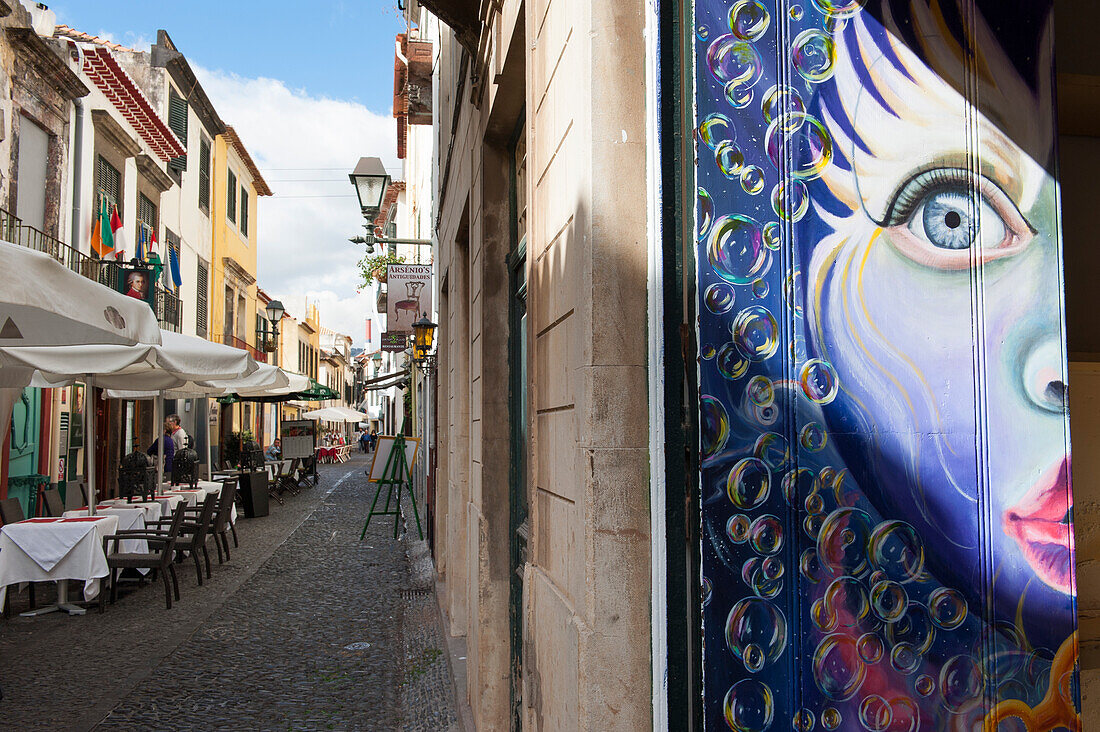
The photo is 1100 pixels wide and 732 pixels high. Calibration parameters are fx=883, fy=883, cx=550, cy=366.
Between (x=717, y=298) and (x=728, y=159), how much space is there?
334 mm

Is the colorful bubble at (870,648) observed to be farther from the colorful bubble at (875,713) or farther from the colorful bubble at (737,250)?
the colorful bubble at (737,250)

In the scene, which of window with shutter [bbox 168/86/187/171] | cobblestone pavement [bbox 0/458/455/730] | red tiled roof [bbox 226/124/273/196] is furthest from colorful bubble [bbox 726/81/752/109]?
red tiled roof [bbox 226/124/273/196]

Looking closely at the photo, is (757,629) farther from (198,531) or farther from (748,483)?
(198,531)

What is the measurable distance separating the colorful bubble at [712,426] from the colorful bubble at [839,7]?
1012mm

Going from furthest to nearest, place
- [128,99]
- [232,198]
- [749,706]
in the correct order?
[232,198] → [128,99] → [749,706]

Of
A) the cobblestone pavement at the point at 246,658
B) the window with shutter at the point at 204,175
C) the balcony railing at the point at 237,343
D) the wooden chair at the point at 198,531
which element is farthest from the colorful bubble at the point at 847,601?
the window with shutter at the point at 204,175

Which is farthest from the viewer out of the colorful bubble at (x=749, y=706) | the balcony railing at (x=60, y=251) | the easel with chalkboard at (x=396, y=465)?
the easel with chalkboard at (x=396, y=465)

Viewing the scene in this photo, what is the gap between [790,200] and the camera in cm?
214

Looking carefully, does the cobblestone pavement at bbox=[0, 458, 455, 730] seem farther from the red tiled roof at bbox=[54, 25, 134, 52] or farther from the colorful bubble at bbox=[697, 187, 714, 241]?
the red tiled roof at bbox=[54, 25, 134, 52]

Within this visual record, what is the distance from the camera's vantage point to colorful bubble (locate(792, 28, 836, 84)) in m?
2.16

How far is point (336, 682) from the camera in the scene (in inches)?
239

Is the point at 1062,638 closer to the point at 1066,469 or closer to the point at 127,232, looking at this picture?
the point at 1066,469

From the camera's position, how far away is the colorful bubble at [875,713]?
212 centimetres

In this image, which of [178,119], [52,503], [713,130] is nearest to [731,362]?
[713,130]
